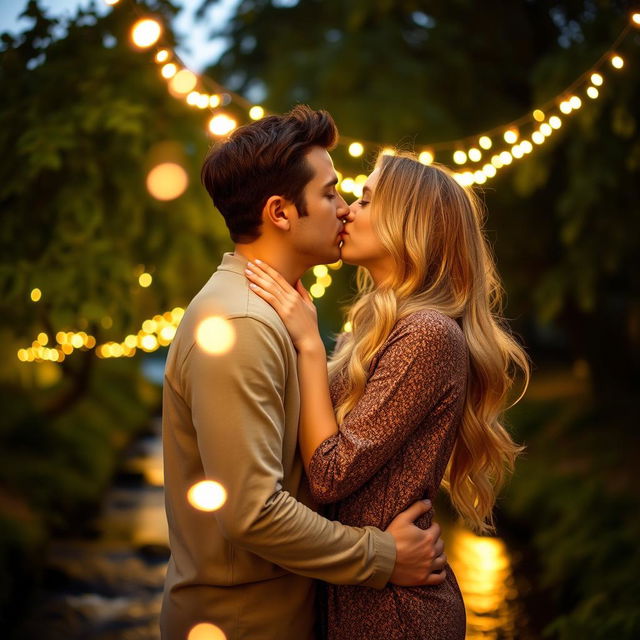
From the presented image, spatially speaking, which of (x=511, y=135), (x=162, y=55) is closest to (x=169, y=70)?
(x=162, y=55)

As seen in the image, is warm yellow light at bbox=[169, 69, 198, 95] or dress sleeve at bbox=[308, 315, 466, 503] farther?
warm yellow light at bbox=[169, 69, 198, 95]

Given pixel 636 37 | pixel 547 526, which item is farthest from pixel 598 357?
pixel 636 37

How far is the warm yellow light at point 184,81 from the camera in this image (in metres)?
4.36

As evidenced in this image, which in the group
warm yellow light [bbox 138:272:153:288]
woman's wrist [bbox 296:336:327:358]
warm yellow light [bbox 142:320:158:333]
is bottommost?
warm yellow light [bbox 142:320:158:333]

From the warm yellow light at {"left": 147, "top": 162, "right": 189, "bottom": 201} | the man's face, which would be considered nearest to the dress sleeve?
the man's face

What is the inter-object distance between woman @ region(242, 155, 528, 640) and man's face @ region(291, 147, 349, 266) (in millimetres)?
138

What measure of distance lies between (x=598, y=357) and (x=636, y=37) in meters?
6.13

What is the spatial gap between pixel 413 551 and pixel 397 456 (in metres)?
0.27

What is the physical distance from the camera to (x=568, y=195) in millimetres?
7332

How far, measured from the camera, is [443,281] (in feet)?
9.13

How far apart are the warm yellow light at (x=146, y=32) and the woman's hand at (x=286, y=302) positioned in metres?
1.61

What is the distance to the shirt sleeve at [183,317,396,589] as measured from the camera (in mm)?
2166

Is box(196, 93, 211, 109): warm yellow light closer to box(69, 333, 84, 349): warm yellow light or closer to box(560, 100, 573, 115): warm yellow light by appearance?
box(560, 100, 573, 115): warm yellow light

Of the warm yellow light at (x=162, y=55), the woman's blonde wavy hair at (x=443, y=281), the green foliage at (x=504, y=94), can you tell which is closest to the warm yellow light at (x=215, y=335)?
the woman's blonde wavy hair at (x=443, y=281)
